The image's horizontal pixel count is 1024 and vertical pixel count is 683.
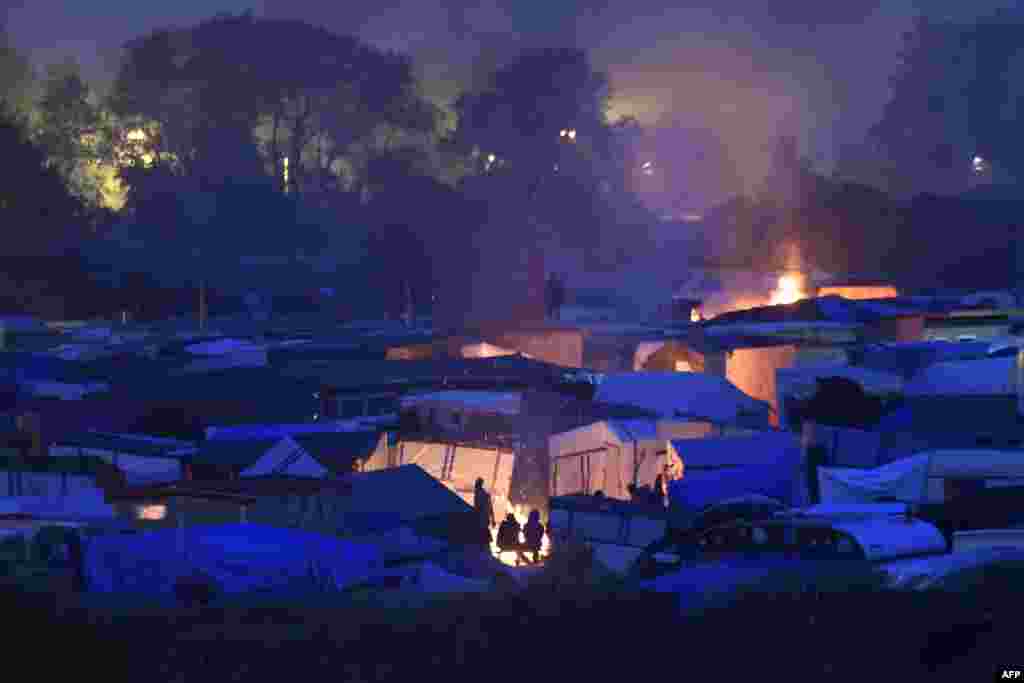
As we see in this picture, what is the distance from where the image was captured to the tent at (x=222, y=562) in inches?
163

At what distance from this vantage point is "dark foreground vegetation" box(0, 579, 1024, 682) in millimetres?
3533

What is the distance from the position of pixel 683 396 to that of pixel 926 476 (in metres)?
2.71

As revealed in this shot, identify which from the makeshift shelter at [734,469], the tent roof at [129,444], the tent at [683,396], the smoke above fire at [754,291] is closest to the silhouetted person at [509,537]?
the makeshift shelter at [734,469]

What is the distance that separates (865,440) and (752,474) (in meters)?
0.79

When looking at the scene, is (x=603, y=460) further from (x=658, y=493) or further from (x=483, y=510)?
(x=483, y=510)

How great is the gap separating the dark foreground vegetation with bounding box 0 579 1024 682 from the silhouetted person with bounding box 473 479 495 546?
6.54 feet

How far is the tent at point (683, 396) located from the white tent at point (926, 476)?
2.11 meters

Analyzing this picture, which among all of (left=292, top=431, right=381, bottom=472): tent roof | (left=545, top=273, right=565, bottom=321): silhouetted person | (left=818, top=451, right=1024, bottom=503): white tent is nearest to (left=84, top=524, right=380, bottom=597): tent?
(left=818, top=451, right=1024, bottom=503): white tent

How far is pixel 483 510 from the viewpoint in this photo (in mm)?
6020

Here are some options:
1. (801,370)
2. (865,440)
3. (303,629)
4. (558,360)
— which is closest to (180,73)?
(558,360)

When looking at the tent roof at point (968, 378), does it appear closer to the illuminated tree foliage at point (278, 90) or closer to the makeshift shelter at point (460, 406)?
the makeshift shelter at point (460, 406)

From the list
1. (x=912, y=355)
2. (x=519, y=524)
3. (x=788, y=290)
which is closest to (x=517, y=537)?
(x=519, y=524)

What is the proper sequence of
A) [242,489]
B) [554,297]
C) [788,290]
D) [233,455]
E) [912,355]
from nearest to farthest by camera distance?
[242,489], [233,455], [912,355], [554,297], [788,290]

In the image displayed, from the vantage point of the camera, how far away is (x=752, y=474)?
20.5 ft
